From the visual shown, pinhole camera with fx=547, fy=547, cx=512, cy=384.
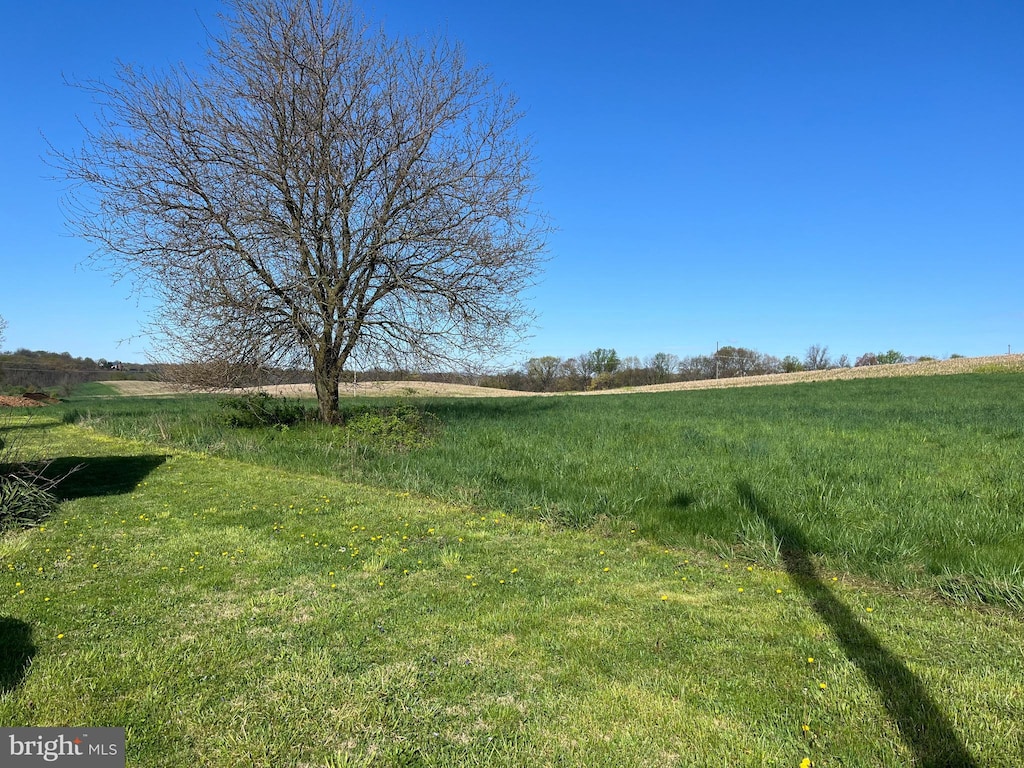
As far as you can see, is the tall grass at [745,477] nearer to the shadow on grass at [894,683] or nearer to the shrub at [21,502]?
the shadow on grass at [894,683]

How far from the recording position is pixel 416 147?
12875 millimetres

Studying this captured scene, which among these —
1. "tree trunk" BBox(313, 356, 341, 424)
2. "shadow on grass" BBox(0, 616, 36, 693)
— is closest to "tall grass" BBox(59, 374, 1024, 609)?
"tree trunk" BBox(313, 356, 341, 424)

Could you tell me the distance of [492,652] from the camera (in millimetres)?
3521

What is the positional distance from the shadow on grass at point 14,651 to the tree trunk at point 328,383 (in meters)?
10.1

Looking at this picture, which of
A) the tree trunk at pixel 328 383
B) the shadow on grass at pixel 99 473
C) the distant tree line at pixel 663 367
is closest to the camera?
the shadow on grass at pixel 99 473

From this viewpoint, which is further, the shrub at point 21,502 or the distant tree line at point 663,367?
the distant tree line at point 663,367

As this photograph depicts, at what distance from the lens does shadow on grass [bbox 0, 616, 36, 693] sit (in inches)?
124

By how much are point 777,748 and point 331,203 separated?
1281 centimetres

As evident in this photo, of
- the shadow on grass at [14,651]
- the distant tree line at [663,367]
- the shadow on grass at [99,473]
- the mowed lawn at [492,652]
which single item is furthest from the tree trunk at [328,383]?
the distant tree line at [663,367]

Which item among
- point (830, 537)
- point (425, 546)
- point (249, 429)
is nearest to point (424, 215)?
point (249, 429)

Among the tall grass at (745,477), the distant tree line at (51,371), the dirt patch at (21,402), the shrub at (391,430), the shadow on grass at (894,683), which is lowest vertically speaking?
the shadow on grass at (894,683)

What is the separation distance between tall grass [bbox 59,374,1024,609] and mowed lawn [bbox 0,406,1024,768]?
0.31m

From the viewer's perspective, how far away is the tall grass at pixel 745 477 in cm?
514

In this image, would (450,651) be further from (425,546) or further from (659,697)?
(425,546)
